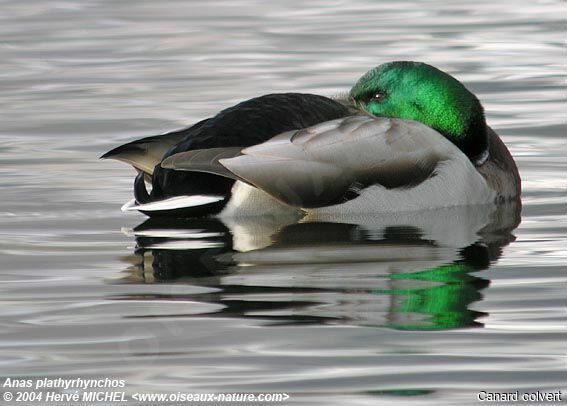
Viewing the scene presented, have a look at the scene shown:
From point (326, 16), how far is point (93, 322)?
12.0 meters

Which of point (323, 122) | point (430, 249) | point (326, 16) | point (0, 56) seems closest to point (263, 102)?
point (323, 122)

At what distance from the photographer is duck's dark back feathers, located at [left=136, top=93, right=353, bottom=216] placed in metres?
8.55

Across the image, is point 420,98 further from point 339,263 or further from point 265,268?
point 265,268

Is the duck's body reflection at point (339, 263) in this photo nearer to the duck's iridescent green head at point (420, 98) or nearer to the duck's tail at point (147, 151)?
the duck's tail at point (147, 151)

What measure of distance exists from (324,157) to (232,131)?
1.65 feet

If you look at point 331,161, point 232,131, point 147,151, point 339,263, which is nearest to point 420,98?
point 331,161

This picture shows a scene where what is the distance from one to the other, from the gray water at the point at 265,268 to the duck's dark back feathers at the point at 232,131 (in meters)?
0.20

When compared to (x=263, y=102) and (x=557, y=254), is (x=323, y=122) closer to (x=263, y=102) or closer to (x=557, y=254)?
(x=263, y=102)

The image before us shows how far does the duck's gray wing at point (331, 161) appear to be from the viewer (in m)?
8.45

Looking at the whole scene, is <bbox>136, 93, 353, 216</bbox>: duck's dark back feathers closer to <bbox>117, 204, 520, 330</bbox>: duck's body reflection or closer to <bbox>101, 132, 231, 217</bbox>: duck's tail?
<bbox>101, 132, 231, 217</bbox>: duck's tail

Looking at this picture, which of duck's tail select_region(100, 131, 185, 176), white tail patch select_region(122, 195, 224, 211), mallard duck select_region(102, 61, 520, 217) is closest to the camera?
white tail patch select_region(122, 195, 224, 211)

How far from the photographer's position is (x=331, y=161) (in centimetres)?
852

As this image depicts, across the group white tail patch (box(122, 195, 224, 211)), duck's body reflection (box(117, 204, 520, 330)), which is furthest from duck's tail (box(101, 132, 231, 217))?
duck's body reflection (box(117, 204, 520, 330))

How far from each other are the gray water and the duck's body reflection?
0.05ft
